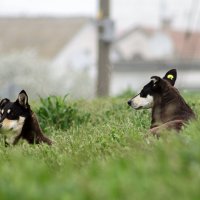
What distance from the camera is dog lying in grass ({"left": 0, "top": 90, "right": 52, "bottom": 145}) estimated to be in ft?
35.1

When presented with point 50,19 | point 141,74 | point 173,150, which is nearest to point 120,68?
point 141,74

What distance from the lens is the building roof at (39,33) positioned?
80688 millimetres

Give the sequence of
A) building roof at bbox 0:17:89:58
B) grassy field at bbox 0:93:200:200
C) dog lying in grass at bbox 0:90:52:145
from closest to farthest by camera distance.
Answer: grassy field at bbox 0:93:200:200
dog lying in grass at bbox 0:90:52:145
building roof at bbox 0:17:89:58

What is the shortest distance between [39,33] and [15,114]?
75.2 meters

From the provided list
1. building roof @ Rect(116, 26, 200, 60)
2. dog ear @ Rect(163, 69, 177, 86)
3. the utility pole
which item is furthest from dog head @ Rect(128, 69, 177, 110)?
building roof @ Rect(116, 26, 200, 60)

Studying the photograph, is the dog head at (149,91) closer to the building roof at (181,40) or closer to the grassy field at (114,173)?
the grassy field at (114,173)

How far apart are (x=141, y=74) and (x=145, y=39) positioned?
13477 millimetres

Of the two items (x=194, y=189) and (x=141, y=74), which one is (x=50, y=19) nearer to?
(x=141, y=74)

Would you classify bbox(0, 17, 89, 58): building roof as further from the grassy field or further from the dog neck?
the grassy field

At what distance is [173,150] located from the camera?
6.04 m

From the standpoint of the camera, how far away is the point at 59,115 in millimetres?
12961

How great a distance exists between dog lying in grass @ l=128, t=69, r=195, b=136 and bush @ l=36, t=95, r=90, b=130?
2195 millimetres

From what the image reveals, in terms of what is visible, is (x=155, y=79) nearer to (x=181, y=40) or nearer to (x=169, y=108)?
(x=169, y=108)

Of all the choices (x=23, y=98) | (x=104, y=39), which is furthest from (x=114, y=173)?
(x=104, y=39)
